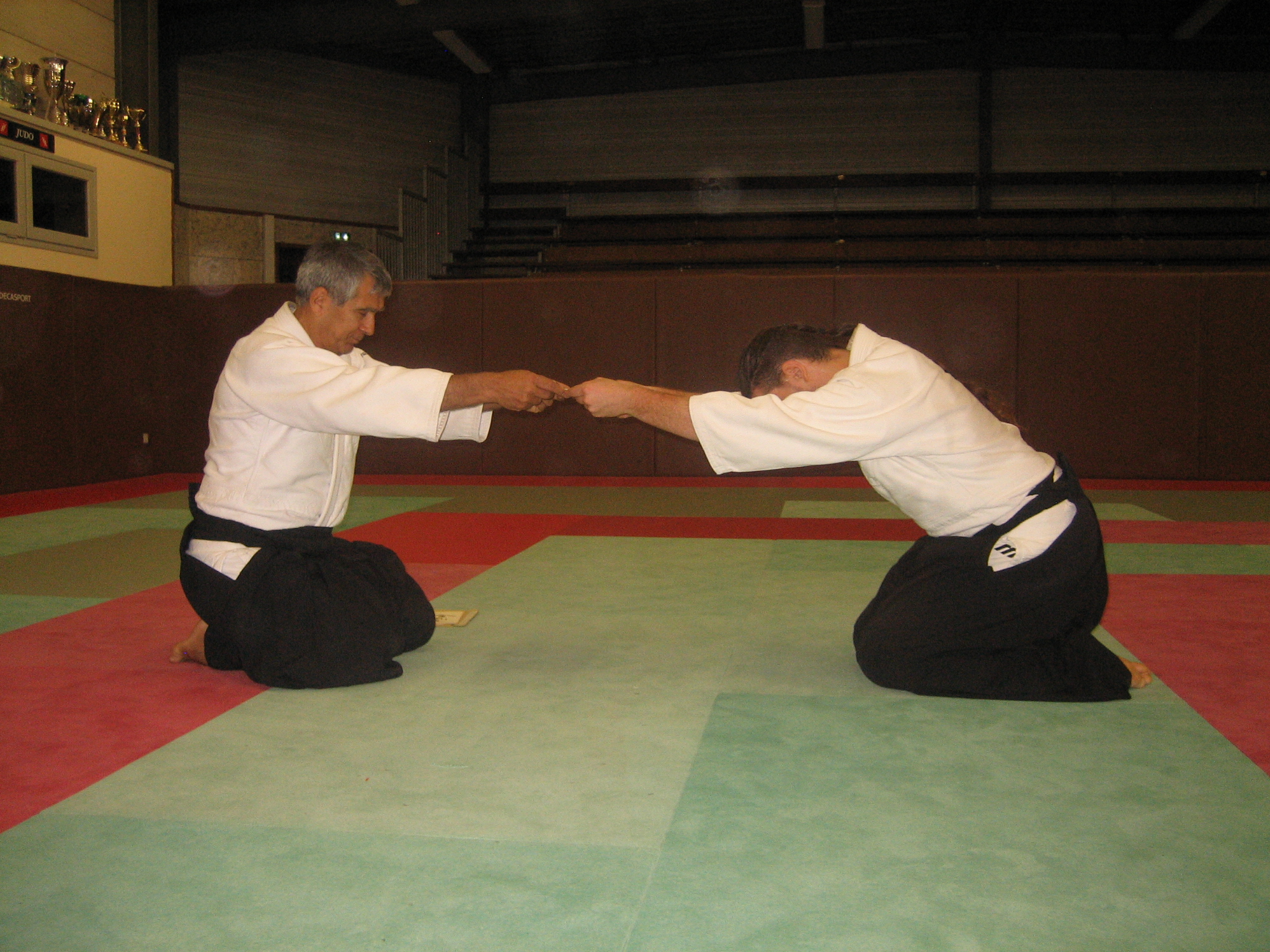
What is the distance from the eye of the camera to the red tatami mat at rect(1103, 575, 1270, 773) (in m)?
2.59

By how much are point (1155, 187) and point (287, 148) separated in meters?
12.4

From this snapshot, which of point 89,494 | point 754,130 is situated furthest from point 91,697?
point 754,130

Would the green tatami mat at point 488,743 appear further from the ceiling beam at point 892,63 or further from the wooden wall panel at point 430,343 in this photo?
the ceiling beam at point 892,63

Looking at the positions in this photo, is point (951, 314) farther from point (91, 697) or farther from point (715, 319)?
point (91, 697)

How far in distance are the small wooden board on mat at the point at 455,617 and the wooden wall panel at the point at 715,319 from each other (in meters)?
5.06

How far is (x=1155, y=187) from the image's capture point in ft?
48.0

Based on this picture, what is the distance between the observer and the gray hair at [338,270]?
9.93 feet

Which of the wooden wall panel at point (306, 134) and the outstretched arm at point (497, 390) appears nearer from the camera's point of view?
the outstretched arm at point (497, 390)

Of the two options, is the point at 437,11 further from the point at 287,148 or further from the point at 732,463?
the point at 732,463

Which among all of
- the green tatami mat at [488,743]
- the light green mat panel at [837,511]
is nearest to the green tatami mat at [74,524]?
the green tatami mat at [488,743]

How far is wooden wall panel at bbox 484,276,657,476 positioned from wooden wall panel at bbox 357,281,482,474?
164 millimetres

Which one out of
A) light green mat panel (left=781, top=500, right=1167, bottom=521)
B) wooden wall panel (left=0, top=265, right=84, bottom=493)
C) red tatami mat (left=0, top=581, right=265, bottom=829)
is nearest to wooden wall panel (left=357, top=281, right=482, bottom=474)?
wooden wall panel (left=0, top=265, right=84, bottom=493)

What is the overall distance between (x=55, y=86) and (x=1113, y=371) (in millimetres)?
9278

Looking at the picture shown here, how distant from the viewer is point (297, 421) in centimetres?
285
